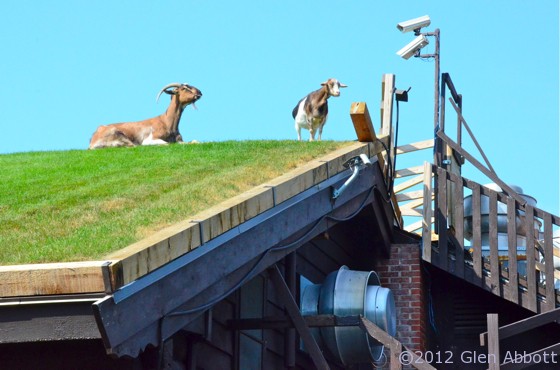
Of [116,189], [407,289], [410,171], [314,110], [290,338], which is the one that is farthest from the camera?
[314,110]

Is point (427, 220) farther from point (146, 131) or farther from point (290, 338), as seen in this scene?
point (146, 131)

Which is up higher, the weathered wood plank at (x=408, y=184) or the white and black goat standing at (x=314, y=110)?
the white and black goat standing at (x=314, y=110)

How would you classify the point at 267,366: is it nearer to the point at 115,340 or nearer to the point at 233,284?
the point at 233,284

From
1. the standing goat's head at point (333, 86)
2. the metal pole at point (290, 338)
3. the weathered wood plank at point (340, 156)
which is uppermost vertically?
the standing goat's head at point (333, 86)

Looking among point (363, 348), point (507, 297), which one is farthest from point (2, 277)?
point (507, 297)

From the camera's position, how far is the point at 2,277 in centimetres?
585

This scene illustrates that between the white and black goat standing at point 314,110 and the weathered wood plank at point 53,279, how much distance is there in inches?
459

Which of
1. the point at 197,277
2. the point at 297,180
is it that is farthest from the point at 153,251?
the point at 297,180

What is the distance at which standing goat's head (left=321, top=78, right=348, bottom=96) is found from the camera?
1789cm

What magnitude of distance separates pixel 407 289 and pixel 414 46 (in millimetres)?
4414

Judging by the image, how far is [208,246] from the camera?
705 centimetres

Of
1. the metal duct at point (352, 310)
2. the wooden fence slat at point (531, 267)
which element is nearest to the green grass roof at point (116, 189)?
the metal duct at point (352, 310)

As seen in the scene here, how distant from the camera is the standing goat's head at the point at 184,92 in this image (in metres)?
17.7

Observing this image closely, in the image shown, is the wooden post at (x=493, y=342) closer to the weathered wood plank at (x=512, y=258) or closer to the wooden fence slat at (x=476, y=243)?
the weathered wood plank at (x=512, y=258)
